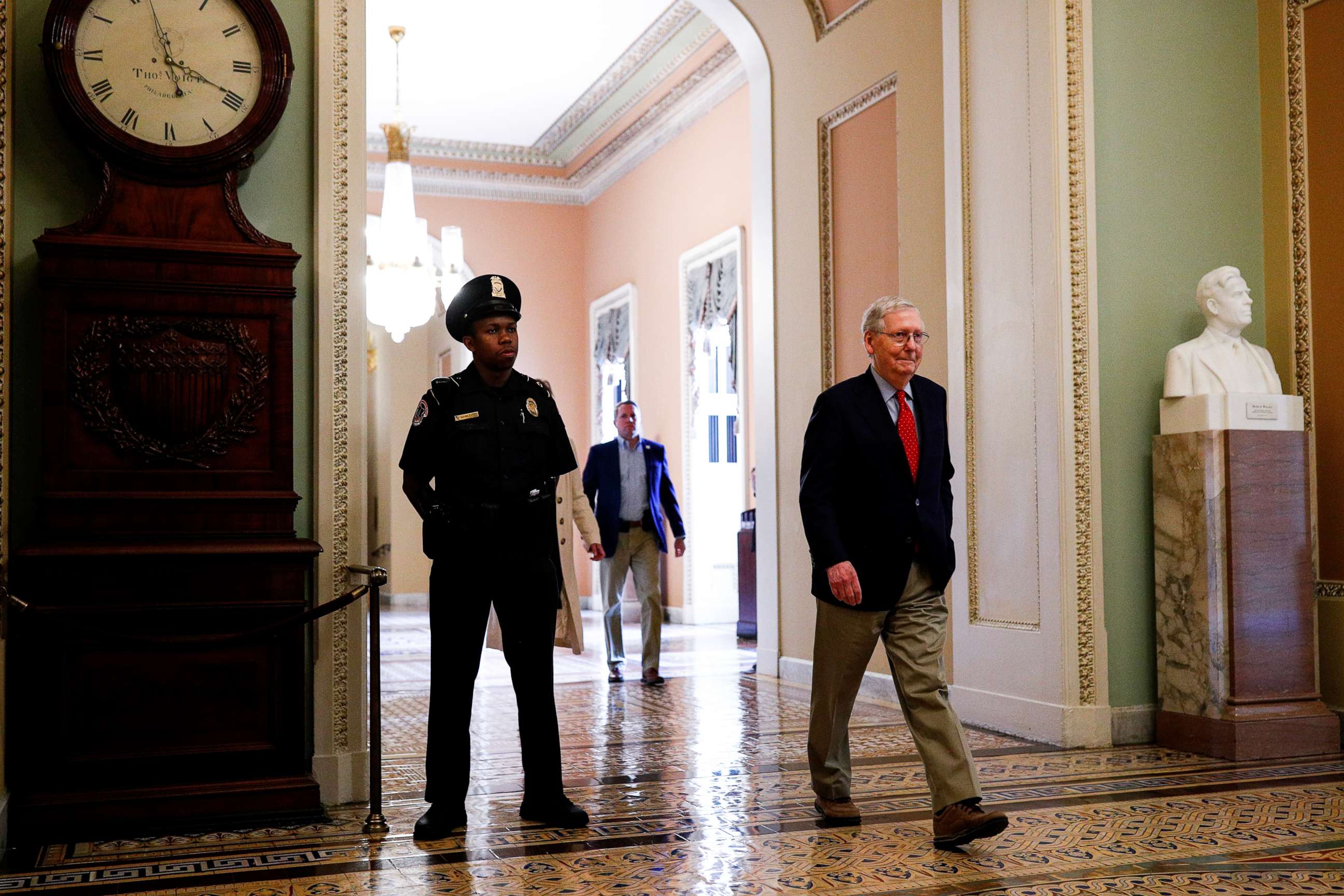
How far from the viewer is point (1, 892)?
3.32 metres

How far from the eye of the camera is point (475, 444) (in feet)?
13.1

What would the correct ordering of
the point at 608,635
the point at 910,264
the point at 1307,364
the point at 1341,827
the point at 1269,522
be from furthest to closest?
1. the point at 608,635
2. the point at 910,264
3. the point at 1307,364
4. the point at 1269,522
5. the point at 1341,827

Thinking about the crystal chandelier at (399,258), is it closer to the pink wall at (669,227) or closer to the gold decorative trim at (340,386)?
the pink wall at (669,227)

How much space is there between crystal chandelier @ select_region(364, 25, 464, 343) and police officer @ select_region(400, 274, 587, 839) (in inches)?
222

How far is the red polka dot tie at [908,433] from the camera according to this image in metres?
3.91

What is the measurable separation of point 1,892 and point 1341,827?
12.4 ft

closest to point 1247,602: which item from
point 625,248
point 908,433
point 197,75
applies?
point 908,433

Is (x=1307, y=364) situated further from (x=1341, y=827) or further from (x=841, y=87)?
(x=841, y=87)

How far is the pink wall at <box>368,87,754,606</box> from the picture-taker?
11570 mm

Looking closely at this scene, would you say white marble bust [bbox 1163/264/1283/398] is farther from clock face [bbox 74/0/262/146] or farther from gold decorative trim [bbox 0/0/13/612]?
gold decorative trim [bbox 0/0/13/612]

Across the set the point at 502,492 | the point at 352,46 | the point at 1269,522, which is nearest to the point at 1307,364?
Answer: the point at 1269,522

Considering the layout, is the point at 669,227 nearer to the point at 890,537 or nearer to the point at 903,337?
the point at 903,337

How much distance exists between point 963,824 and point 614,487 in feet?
14.5

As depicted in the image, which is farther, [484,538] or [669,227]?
[669,227]
